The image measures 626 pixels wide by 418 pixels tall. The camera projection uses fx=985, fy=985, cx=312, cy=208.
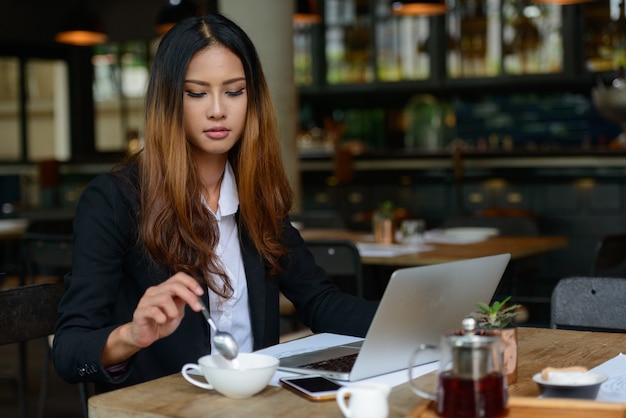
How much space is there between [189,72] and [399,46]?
869 centimetres

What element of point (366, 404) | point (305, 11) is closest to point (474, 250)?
point (366, 404)

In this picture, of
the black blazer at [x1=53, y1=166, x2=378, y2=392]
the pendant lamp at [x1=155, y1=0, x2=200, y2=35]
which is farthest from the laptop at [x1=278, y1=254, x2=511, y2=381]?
the pendant lamp at [x1=155, y1=0, x2=200, y2=35]

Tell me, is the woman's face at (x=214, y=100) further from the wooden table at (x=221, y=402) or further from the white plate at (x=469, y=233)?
the white plate at (x=469, y=233)

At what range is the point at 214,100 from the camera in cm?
199

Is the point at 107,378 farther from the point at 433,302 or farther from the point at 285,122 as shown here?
the point at 285,122

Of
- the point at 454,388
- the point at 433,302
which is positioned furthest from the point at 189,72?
the point at 454,388

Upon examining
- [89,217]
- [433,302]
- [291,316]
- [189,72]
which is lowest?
[291,316]

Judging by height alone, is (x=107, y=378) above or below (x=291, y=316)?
above

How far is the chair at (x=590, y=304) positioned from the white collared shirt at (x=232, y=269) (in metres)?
0.83

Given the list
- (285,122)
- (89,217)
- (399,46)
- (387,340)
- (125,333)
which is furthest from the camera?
(399,46)

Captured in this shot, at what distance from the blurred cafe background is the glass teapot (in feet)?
13.5

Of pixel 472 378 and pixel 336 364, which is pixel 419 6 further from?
pixel 472 378

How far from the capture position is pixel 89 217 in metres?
1.98

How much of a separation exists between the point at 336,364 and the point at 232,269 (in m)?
0.50
